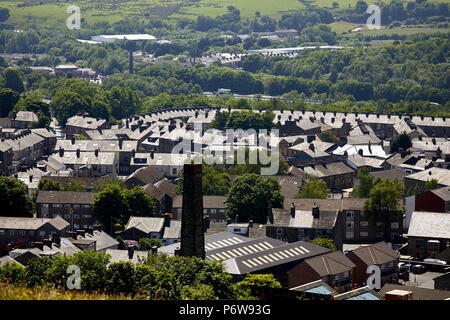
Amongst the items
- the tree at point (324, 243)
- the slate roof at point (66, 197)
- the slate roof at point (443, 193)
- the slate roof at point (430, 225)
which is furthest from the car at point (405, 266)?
the slate roof at point (66, 197)

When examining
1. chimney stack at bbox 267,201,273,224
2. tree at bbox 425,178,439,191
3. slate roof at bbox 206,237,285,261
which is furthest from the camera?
tree at bbox 425,178,439,191

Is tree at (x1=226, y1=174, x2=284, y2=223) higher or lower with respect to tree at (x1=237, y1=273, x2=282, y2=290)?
lower

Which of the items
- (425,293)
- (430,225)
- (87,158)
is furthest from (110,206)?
(425,293)

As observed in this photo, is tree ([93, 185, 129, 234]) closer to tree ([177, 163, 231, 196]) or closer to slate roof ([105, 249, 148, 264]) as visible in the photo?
tree ([177, 163, 231, 196])

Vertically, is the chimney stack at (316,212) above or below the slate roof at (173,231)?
above

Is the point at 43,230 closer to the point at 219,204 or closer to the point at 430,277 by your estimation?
the point at 219,204

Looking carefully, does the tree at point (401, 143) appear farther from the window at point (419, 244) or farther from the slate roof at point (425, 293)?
the slate roof at point (425, 293)

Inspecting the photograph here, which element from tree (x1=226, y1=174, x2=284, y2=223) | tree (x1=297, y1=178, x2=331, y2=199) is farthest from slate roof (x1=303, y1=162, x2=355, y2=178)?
tree (x1=226, y1=174, x2=284, y2=223)
